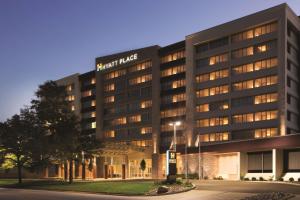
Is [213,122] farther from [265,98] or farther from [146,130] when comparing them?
[146,130]

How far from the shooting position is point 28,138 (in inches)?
3123

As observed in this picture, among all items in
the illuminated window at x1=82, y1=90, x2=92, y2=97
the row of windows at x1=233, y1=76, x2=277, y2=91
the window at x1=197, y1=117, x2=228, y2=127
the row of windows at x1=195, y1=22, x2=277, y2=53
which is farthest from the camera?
the illuminated window at x1=82, y1=90, x2=92, y2=97

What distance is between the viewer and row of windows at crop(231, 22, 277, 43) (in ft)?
302

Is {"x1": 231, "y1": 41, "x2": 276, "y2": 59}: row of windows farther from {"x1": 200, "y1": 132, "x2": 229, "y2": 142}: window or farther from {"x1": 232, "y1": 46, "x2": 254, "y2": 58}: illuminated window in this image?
{"x1": 200, "y1": 132, "x2": 229, "y2": 142}: window

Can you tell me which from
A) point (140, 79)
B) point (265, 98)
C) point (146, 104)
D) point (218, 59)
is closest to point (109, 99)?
point (140, 79)

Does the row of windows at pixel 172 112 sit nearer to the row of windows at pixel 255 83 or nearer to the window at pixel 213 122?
the window at pixel 213 122

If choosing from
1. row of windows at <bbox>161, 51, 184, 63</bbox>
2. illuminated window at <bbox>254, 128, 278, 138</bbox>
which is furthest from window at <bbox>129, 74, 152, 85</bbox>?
illuminated window at <bbox>254, 128, 278, 138</bbox>

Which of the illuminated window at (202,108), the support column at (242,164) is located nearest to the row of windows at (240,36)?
the illuminated window at (202,108)

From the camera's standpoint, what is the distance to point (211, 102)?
102m

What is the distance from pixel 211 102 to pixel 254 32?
1772 centimetres

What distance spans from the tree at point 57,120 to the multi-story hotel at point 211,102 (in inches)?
274

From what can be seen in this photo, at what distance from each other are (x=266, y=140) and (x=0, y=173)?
76.6 meters

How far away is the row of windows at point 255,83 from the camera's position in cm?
9112

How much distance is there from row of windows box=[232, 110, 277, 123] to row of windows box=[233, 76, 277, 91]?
18.0 ft
